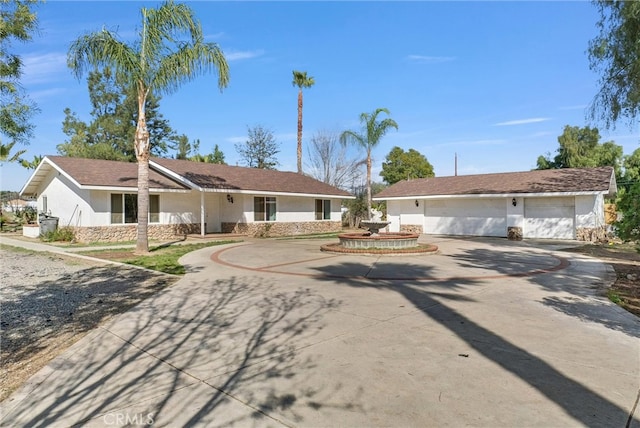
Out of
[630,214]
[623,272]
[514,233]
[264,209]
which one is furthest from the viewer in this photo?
[264,209]

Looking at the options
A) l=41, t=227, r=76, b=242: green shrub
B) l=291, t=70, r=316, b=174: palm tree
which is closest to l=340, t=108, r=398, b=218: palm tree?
Answer: l=291, t=70, r=316, b=174: palm tree

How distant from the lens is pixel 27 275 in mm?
9539

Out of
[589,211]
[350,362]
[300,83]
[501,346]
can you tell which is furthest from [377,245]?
[300,83]

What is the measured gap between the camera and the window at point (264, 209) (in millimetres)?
23773

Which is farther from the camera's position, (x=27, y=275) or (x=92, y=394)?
(x=27, y=275)

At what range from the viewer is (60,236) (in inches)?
731

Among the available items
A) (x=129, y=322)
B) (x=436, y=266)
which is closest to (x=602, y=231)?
(x=436, y=266)

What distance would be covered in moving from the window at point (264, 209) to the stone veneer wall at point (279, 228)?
42cm

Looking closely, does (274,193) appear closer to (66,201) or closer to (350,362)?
Result: (66,201)

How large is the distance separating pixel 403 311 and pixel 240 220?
18.0 m

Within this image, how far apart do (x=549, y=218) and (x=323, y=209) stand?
46.3 feet

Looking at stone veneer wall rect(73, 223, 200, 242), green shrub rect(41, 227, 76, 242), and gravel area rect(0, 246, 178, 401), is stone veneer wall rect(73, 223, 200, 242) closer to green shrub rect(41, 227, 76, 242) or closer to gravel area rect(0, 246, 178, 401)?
green shrub rect(41, 227, 76, 242)

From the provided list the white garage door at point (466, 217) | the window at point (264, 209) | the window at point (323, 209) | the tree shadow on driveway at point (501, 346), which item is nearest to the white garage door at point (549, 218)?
the white garage door at point (466, 217)

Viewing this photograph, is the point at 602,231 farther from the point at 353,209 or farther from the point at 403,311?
the point at 403,311
